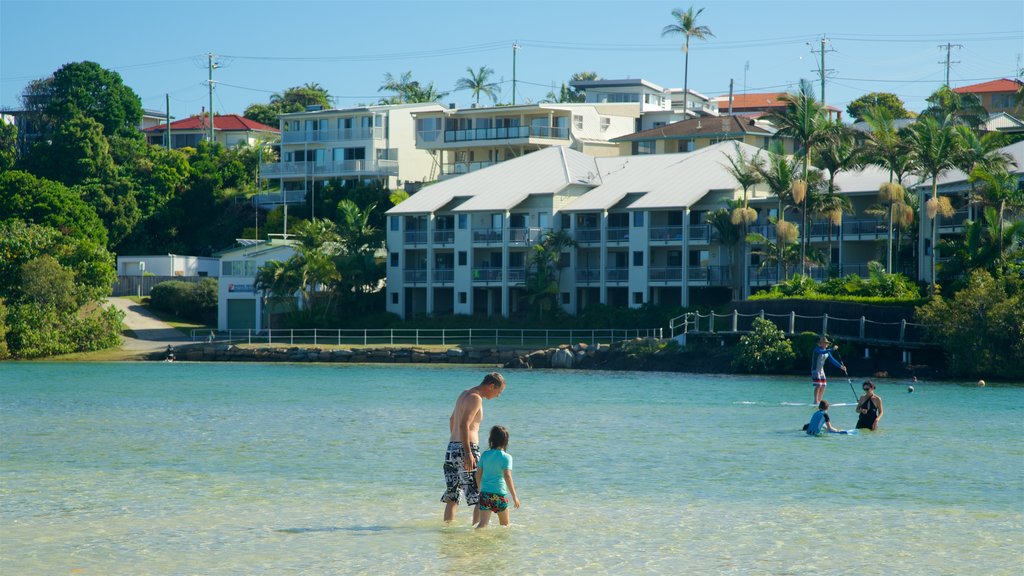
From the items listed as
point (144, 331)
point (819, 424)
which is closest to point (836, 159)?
point (819, 424)

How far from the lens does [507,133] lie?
98.9m

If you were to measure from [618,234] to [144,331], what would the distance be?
28.1 m

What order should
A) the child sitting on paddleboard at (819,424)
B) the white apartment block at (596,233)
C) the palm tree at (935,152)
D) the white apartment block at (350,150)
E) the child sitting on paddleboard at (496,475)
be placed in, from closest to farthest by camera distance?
1. the child sitting on paddleboard at (496,475)
2. the child sitting on paddleboard at (819,424)
3. the palm tree at (935,152)
4. the white apartment block at (596,233)
5. the white apartment block at (350,150)

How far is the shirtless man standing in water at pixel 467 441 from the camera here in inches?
608

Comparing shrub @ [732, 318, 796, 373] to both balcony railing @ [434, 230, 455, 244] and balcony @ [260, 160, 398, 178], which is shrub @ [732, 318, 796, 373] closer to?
balcony railing @ [434, 230, 455, 244]

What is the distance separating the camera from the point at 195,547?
1642cm

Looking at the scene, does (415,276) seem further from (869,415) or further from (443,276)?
(869,415)

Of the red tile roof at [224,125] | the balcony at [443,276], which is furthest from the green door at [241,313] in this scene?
the red tile roof at [224,125]

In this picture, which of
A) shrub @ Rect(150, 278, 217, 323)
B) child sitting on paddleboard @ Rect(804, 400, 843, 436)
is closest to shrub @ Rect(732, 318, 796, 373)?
child sitting on paddleboard @ Rect(804, 400, 843, 436)

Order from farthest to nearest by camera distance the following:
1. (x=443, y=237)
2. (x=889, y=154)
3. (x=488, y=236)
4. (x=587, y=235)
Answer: (x=443, y=237), (x=488, y=236), (x=587, y=235), (x=889, y=154)

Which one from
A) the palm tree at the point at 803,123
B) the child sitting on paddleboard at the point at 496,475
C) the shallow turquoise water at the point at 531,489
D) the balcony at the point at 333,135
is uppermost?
the balcony at the point at 333,135

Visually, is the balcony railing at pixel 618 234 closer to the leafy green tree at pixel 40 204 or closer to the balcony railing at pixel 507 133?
the balcony railing at pixel 507 133

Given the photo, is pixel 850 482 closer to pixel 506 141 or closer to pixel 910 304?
pixel 910 304

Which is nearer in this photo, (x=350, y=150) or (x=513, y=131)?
(x=513, y=131)
